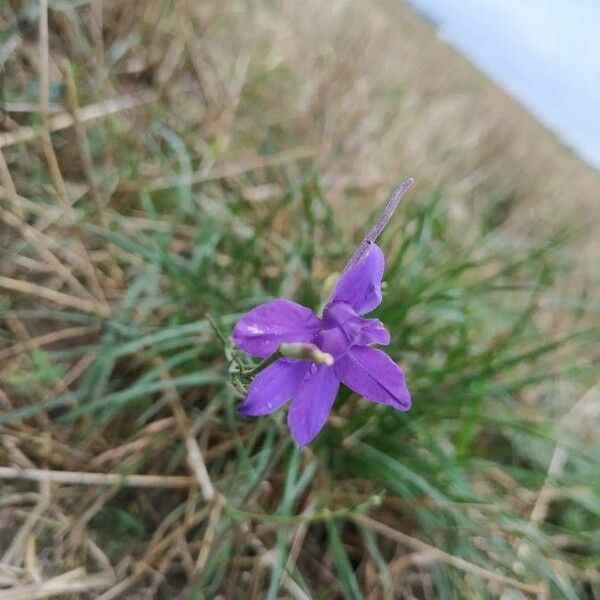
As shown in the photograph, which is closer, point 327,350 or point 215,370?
point 327,350

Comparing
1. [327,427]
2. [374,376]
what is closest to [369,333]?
[374,376]

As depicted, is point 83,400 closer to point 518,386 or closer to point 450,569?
point 450,569

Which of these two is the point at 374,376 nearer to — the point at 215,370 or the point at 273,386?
the point at 273,386

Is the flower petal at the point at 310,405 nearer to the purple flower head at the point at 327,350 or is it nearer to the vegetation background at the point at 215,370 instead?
the purple flower head at the point at 327,350

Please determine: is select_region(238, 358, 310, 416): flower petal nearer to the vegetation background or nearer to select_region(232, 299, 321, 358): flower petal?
select_region(232, 299, 321, 358): flower petal

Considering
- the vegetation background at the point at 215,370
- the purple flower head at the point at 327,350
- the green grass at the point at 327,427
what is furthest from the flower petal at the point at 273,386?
the green grass at the point at 327,427

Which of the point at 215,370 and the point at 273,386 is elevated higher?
the point at 215,370

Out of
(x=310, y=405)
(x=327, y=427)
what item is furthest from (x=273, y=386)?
(x=327, y=427)

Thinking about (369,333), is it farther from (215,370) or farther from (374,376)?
(215,370)
